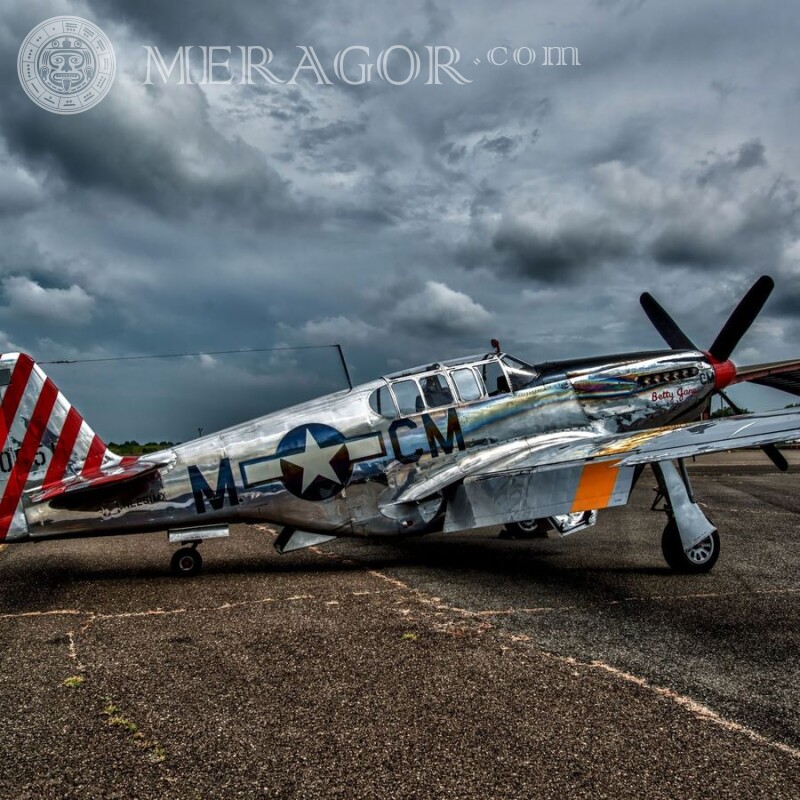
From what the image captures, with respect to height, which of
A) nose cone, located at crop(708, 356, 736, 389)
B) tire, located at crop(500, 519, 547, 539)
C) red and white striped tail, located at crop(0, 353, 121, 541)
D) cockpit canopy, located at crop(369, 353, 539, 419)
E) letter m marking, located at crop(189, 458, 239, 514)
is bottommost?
tire, located at crop(500, 519, 547, 539)

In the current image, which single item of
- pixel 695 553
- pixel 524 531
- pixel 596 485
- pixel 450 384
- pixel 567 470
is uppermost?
pixel 450 384

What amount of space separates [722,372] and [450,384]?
16.2 feet

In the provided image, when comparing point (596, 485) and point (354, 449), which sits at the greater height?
point (354, 449)

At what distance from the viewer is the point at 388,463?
8.42 metres

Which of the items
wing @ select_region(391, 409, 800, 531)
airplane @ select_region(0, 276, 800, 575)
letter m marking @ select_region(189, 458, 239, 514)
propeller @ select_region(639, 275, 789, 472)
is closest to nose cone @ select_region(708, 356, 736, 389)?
propeller @ select_region(639, 275, 789, 472)

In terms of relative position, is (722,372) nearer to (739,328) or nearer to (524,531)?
(739,328)

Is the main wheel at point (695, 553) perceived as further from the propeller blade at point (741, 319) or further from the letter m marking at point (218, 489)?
the letter m marking at point (218, 489)

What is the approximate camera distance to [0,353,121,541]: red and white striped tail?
7.65 metres

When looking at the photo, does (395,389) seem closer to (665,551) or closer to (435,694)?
(665,551)

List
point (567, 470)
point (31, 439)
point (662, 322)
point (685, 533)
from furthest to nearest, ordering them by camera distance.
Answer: point (662, 322) → point (31, 439) → point (685, 533) → point (567, 470)

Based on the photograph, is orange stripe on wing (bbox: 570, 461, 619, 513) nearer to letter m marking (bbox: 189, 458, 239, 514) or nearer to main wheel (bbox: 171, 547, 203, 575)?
letter m marking (bbox: 189, 458, 239, 514)

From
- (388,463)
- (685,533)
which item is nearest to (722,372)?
(685,533)

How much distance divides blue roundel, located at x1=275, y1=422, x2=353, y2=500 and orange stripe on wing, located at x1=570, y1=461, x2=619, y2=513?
300 centimetres

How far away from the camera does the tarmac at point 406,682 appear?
3244 mm
